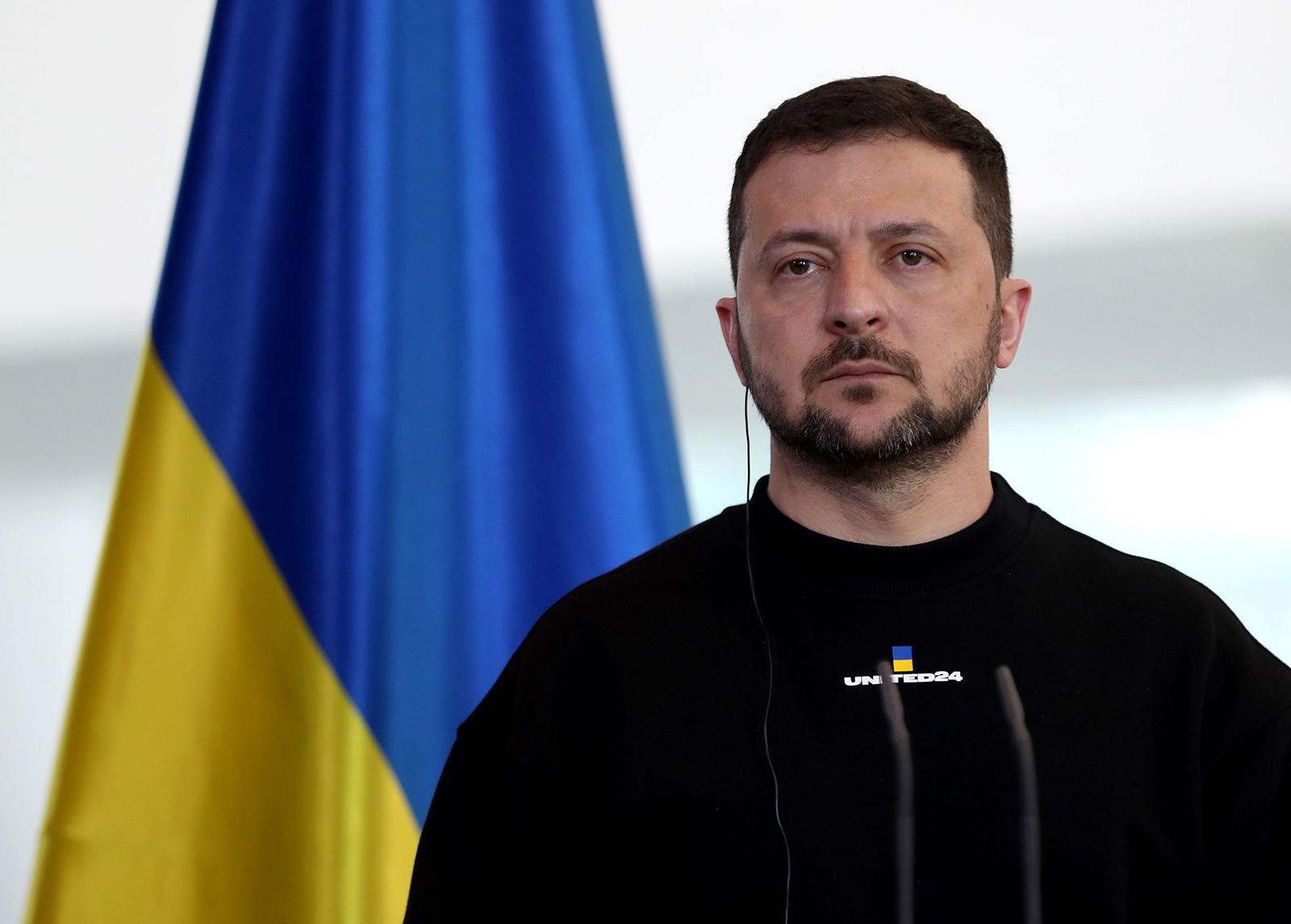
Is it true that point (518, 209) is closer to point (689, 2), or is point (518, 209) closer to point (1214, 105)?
point (689, 2)

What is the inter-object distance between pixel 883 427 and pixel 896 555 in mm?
118

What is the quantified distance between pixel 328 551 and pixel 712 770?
25.7 inches

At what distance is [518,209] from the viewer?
156 centimetres

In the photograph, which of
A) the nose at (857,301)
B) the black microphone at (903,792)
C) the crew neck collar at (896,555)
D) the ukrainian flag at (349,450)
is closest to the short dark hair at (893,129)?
the nose at (857,301)

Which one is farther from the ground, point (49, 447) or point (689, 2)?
point (689, 2)

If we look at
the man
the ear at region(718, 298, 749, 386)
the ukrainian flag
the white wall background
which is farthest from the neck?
the white wall background

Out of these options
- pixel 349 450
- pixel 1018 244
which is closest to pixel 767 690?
pixel 349 450

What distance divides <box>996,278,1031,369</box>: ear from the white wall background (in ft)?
2.26

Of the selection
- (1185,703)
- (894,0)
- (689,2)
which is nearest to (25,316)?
(689,2)

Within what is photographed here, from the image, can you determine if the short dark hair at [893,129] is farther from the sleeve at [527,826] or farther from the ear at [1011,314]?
Result: the sleeve at [527,826]

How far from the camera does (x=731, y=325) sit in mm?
1233

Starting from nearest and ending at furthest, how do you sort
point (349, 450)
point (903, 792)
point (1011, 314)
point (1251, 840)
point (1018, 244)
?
1. point (903, 792)
2. point (1251, 840)
3. point (1011, 314)
4. point (349, 450)
5. point (1018, 244)

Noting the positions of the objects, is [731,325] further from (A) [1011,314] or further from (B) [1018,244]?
(B) [1018,244]

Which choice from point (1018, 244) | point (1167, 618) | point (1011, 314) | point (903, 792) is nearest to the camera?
point (903, 792)
